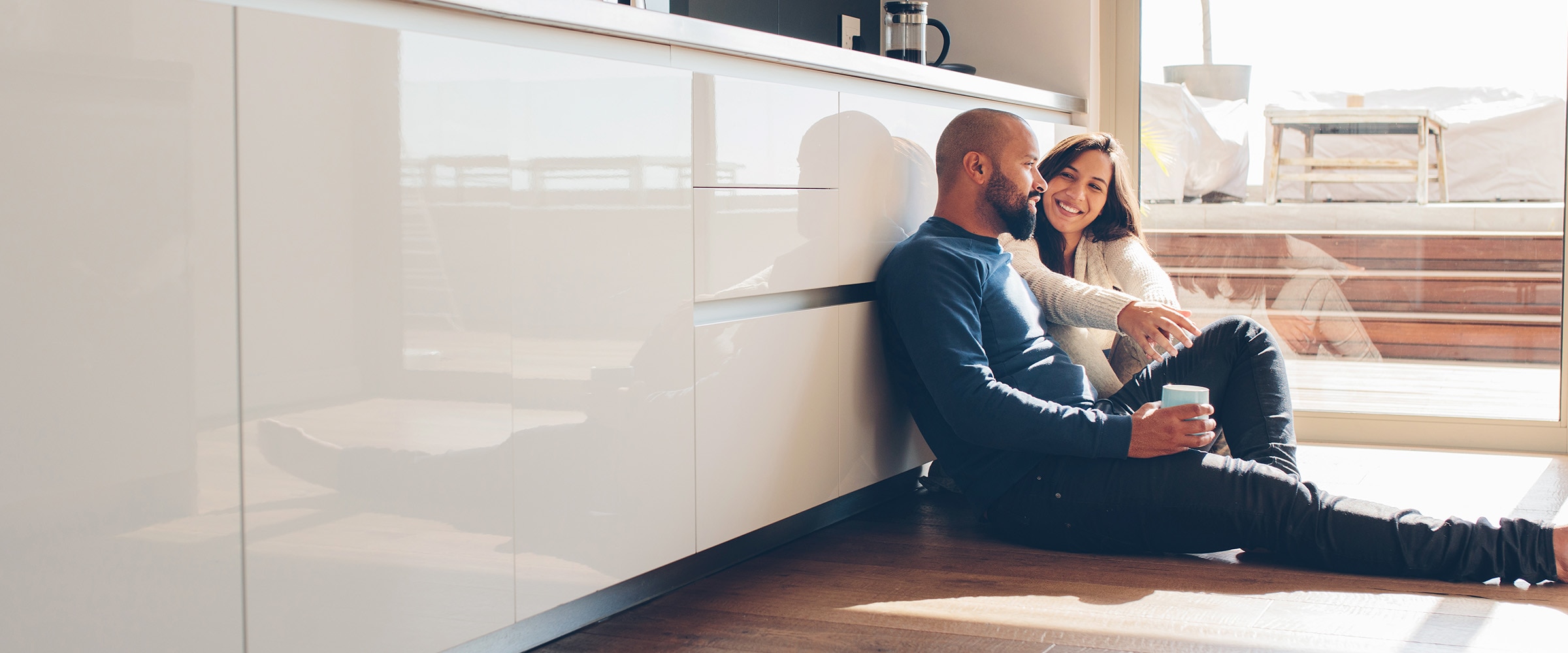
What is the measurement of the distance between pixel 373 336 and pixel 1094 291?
160 centimetres

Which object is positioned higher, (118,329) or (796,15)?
(796,15)

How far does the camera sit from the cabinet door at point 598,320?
159 cm

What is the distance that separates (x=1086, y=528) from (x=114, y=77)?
1.68 metres

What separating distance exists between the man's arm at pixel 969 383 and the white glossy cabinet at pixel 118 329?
1.28 metres

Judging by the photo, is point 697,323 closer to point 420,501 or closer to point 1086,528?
point 420,501

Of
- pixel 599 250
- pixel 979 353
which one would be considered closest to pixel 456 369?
pixel 599 250

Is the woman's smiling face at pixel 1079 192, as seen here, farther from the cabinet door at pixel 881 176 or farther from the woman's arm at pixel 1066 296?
the cabinet door at pixel 881 176

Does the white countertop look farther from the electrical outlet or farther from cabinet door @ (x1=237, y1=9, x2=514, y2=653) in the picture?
the electrical outlet

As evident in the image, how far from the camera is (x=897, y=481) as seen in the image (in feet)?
9.37

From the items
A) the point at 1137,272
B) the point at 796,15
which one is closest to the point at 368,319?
the point at 1137,272

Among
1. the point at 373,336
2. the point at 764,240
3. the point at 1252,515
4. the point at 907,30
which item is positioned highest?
the point at 907,30

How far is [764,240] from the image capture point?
2.08 meters

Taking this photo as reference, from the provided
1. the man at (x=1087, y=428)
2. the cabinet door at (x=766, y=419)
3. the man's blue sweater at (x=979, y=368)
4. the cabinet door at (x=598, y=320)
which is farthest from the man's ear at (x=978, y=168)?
the cabinet door at (x=598, y=320)

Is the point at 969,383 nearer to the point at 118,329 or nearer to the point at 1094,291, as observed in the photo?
the point at 1094,291
